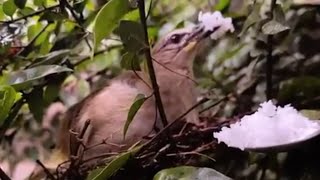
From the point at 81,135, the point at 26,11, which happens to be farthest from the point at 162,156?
the point at 26,11

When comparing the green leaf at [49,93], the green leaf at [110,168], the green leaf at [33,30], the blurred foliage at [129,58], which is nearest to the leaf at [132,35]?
the blurred foliage at [129,58]

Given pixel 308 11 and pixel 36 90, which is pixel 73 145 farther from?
pixel 308 11

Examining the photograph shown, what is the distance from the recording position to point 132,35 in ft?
2.08

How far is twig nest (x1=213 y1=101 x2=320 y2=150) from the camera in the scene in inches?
23.2

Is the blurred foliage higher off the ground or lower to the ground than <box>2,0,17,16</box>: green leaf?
lower

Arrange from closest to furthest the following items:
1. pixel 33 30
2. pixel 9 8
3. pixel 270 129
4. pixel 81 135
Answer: pixel 270 129
pixel 81 135
pixel 9 8
pixel 33 30

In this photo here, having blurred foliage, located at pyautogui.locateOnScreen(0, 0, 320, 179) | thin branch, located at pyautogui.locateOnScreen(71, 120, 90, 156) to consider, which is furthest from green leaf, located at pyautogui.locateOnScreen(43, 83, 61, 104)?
thin branch, located at pyautogui.locateOnScreen(71, 120, 90, 156)

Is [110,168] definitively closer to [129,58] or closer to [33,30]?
[129,58]

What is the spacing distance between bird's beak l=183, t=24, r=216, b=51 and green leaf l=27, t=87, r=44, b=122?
210 mm

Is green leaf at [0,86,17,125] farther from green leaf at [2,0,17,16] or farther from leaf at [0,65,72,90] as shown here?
green leaf at [2,0,17,16]

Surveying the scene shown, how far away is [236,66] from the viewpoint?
948 mm

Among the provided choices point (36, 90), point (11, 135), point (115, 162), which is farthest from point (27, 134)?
point (115, 162)

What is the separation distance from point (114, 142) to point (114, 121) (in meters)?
0.03

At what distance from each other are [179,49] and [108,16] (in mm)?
287
